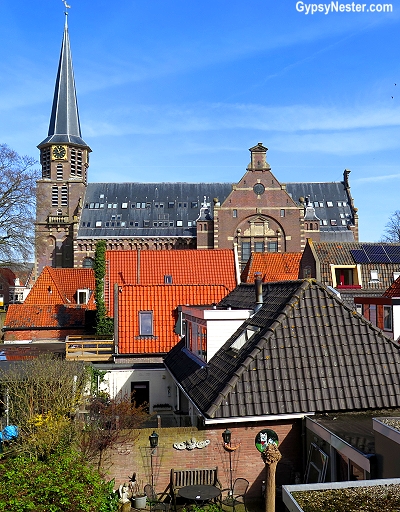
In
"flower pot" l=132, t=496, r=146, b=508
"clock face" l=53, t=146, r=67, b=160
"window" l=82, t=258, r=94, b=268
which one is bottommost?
"flower pot" l=132, t=496, r=146, b=508

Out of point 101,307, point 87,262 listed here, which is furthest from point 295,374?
point 87,262

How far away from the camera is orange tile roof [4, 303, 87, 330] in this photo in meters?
31.5

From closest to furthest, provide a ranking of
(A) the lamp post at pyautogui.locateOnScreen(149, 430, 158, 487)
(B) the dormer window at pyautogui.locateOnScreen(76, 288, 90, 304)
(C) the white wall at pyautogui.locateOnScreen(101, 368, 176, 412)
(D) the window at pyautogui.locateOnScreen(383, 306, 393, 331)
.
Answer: (A) the lamp post at pyautogui.locateOnScreen(149, 430, 158, 487) < (D) the window at pyautogui.locateOnScreen(383, 306, 393, 331) < (C) the white wall at pyautogui.locateOnScreen(101, 368, 176, 412) < (B) the dormer window at pyautogui.locateOnScreen(76, 288, 90, 304)

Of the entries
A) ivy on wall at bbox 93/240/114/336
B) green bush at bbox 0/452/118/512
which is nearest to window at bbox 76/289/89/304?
ivy on wall at bbox 93/240/114/336

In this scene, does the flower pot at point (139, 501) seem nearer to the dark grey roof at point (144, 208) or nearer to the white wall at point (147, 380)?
the white wall at point (147, 380)

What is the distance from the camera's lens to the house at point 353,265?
27.5 metres

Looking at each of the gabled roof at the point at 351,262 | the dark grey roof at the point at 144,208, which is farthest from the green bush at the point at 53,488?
the dark grey roof at the point at 144,208

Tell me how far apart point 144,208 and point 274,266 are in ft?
74.8

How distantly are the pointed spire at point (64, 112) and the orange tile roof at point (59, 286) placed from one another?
23780mm

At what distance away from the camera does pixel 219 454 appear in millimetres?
9672

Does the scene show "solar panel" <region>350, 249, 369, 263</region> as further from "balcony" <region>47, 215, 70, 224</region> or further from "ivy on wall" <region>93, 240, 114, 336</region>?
"balcony" <region>47, 215, 70, 224</region>

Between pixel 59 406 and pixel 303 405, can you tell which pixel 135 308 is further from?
pixel 303 405

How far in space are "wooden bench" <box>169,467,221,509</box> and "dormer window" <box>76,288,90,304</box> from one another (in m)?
27.1

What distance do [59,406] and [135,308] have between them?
8.46 m
